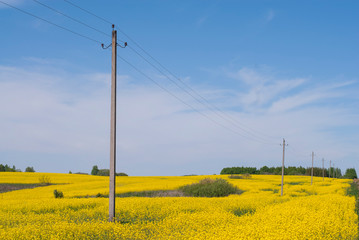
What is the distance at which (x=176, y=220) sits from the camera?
47.5 feet

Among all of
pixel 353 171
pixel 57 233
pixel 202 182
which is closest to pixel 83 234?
pixel 57 233

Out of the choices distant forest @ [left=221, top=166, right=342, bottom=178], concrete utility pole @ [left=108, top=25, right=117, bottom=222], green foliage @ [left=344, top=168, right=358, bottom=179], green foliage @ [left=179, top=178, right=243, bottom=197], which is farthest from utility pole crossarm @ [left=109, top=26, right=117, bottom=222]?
green foliage @ [left=344, top=168, right=358, bottom=179]

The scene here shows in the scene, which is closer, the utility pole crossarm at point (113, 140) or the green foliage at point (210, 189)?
the utility pole crossarm at point (113, 140)

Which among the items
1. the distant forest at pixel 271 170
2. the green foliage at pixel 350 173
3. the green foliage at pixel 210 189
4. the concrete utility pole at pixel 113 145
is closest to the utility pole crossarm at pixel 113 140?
the concrete utility pole at pixel 113 145

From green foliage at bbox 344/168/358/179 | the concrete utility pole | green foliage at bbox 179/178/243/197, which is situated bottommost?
green foliage at bbox 344/168/358/179

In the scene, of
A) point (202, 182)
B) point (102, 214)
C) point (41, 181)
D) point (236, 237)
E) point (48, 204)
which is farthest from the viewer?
point (41, 181)

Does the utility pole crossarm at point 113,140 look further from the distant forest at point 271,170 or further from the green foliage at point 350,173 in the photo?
the green foliage at point 350,173

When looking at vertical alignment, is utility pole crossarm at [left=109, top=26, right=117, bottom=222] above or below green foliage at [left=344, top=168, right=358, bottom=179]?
above

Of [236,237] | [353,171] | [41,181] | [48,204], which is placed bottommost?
[353,171]

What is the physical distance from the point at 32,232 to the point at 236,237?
732cm

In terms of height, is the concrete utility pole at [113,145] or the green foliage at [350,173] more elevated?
the concrete utility pole at [113,145]

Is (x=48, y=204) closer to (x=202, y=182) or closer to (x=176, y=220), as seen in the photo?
(x=176, y=220)

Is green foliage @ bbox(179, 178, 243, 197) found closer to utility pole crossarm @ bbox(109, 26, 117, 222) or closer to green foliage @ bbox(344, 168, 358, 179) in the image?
utility pole crossarm @ bbox(109, 26, 117, 222)

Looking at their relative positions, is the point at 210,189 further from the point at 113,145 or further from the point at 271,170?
the point at 271,170
